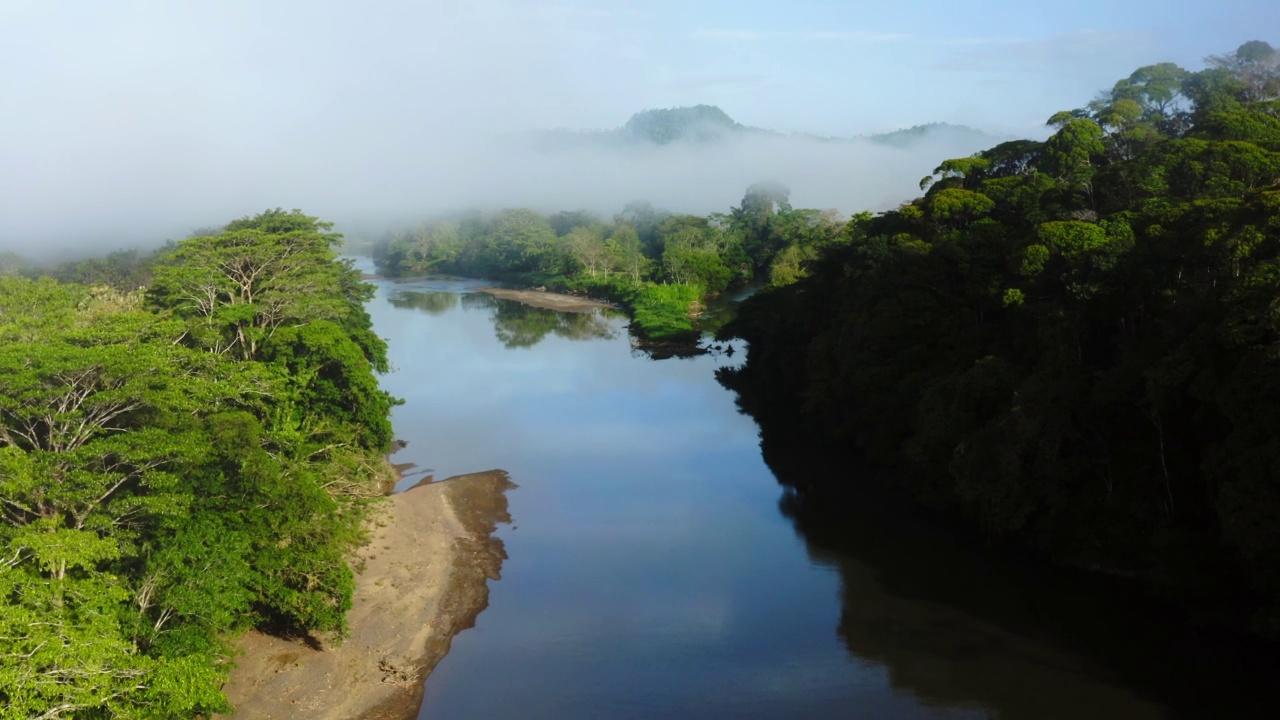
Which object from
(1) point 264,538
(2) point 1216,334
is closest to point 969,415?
(2) point 1216,334

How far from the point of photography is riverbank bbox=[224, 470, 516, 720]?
18.0 metres

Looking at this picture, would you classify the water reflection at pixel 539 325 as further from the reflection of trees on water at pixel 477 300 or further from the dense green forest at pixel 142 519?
the dense green forest at pixel 142 519

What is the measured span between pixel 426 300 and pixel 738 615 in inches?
2695

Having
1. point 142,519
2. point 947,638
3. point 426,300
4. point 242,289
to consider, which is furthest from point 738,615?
point 426,300

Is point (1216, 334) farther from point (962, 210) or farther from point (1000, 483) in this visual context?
point (962, 210)

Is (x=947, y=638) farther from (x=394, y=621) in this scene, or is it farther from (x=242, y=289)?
(x=242, y=289)

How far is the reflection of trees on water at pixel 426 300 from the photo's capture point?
78.8m

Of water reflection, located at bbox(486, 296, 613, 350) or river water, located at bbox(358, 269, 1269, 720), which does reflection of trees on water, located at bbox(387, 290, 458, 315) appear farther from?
river water, located at bbox(358, 269, 1269, 720)

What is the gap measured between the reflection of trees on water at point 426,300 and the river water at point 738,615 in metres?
43.5

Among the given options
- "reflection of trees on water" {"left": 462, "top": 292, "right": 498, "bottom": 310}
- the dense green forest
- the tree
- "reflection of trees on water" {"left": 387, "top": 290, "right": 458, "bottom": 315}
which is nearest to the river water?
the dense green forest

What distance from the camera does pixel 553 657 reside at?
19.6m

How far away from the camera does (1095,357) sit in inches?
912

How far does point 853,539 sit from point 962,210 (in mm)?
14469

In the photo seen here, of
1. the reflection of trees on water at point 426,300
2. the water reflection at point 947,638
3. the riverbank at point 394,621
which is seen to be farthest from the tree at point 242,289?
the reflection of trees on water at point 426,300
